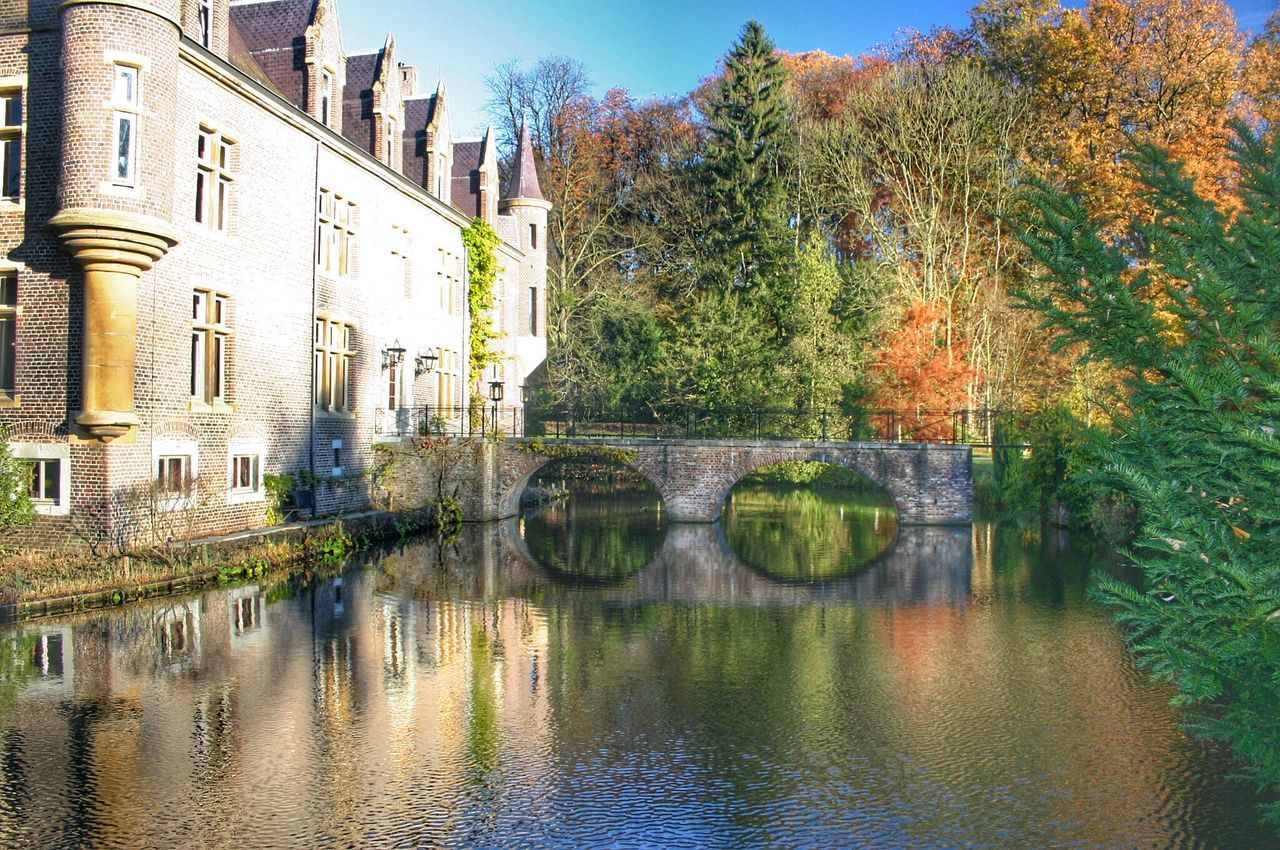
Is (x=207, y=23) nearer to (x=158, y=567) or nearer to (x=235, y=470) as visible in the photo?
(x=235, y=470)

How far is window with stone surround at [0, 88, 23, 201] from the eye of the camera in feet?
56.6

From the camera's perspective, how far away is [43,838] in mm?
7051

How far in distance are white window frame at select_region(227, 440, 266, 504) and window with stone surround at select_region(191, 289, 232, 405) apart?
99cm

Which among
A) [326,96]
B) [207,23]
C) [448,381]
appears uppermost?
[326,96]

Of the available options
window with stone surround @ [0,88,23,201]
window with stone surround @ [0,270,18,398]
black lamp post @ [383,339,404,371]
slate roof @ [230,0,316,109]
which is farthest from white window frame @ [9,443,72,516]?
black lamp post @ [383,339,404,371]

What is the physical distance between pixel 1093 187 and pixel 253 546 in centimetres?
2820

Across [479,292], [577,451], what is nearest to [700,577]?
[577,451]

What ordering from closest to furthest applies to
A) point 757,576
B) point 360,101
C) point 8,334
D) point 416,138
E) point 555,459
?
point 8,334 → point 757,576 → point 360,101 → point 555,459 → point 416,138

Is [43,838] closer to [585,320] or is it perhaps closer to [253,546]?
[253,546]

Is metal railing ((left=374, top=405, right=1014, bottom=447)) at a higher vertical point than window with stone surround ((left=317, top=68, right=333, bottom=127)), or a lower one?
lower

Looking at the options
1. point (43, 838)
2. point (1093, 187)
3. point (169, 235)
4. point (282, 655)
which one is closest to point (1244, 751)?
point (43, 838)

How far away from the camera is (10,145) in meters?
17.4

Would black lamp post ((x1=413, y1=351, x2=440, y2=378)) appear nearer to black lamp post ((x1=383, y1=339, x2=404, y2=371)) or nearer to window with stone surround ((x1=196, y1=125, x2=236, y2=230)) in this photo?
black lamp post ((x1=383, y1=339, x2=404, y2=371))

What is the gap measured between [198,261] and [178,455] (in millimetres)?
3465
